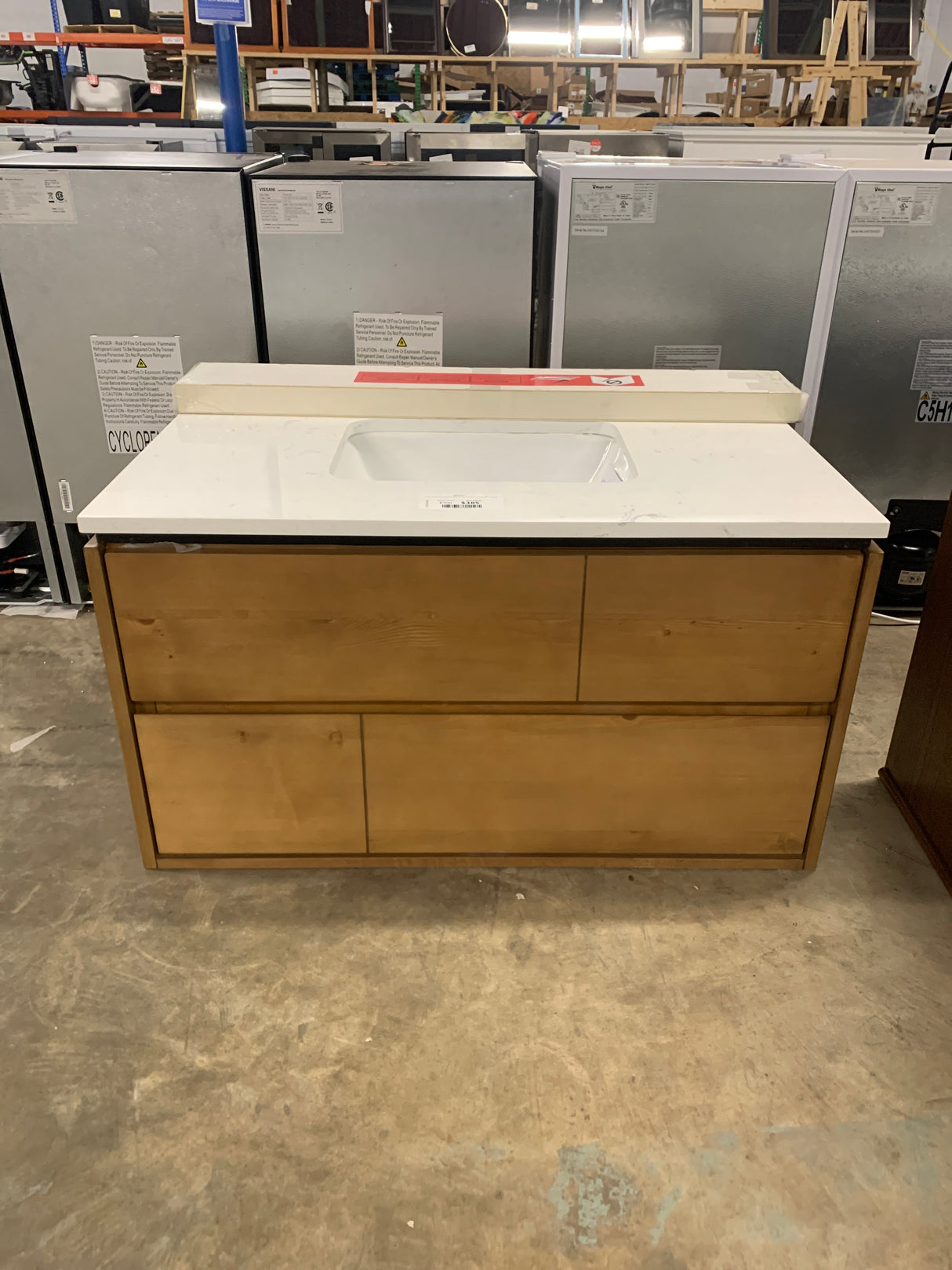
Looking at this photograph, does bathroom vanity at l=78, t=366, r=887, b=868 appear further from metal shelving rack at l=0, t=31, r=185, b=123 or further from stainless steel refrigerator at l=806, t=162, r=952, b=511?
metal shelving rack at l=0, t=31, r=185, b=123

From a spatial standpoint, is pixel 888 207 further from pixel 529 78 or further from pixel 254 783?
pixel 529 78

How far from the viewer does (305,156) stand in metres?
2.96

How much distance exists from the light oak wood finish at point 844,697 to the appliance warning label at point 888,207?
1075 mm

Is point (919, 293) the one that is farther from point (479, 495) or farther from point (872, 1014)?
point (872, 1014)

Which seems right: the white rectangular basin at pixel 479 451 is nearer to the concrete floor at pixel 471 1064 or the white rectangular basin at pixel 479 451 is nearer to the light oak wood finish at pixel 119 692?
the light oak wood finish at pixel 119 692

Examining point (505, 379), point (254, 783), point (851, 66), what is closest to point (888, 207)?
point (505, 379)

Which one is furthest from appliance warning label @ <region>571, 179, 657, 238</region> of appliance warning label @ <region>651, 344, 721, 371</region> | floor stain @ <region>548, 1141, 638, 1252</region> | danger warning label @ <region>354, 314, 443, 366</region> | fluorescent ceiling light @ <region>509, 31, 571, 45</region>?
fluorescent ceiling light @ <region>509, 31, 571, 45</region>

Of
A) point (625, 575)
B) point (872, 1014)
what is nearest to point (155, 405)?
point (625, 575)

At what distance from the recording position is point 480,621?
135 centimetres

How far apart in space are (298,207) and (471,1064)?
1.75 meters

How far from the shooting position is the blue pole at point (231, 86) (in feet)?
7.95

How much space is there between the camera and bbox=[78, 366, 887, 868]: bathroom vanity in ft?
4.26

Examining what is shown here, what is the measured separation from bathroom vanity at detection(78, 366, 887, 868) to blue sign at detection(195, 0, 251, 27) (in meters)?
0.98

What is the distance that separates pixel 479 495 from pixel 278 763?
0.54 metres
